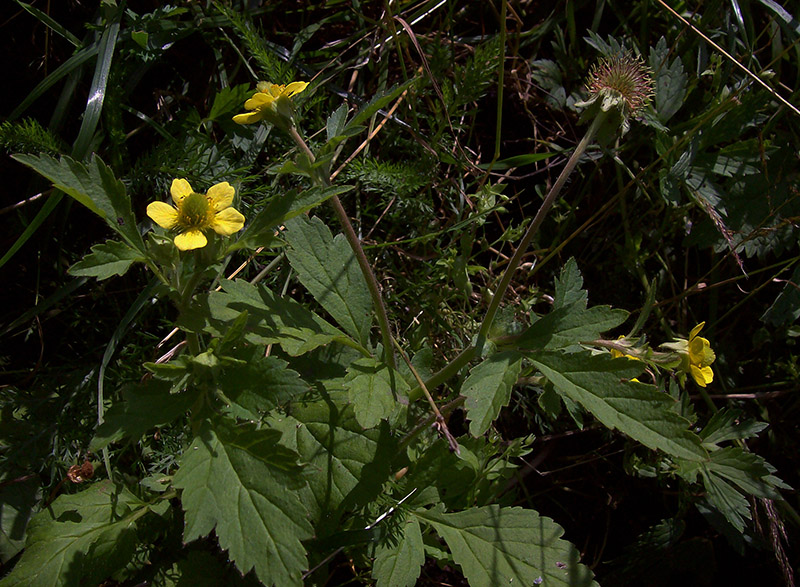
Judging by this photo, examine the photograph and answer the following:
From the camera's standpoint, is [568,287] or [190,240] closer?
[190,240]

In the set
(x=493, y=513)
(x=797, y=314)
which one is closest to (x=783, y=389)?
(x=797, y=314)

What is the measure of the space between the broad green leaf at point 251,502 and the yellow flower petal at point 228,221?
21.1 inches

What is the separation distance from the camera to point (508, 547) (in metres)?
2.01

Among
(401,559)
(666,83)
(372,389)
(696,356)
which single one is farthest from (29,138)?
(666,83)

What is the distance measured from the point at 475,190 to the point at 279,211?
146cm

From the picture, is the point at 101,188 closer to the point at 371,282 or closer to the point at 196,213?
the point at 196,213

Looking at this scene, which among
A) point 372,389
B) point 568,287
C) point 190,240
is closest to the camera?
point 190,240

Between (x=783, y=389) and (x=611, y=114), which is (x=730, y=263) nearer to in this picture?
(x=783, y=389)

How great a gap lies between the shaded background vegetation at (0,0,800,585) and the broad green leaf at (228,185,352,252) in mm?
739

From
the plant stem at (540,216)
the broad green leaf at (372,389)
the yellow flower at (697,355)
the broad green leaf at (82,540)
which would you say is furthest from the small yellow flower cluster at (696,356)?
the broad green leaf at (82,540)

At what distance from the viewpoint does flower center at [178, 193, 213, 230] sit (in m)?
1.65

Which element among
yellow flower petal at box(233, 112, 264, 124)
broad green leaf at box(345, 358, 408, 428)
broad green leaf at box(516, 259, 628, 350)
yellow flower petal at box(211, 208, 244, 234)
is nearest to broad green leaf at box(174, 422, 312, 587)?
broad green leaf at box(345, 358, 408, 428)

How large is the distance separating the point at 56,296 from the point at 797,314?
298cm

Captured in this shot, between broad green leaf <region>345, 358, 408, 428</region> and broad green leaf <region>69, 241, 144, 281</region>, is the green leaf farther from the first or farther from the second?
broad green leaf <region>69, 241, 144, 281</region>
